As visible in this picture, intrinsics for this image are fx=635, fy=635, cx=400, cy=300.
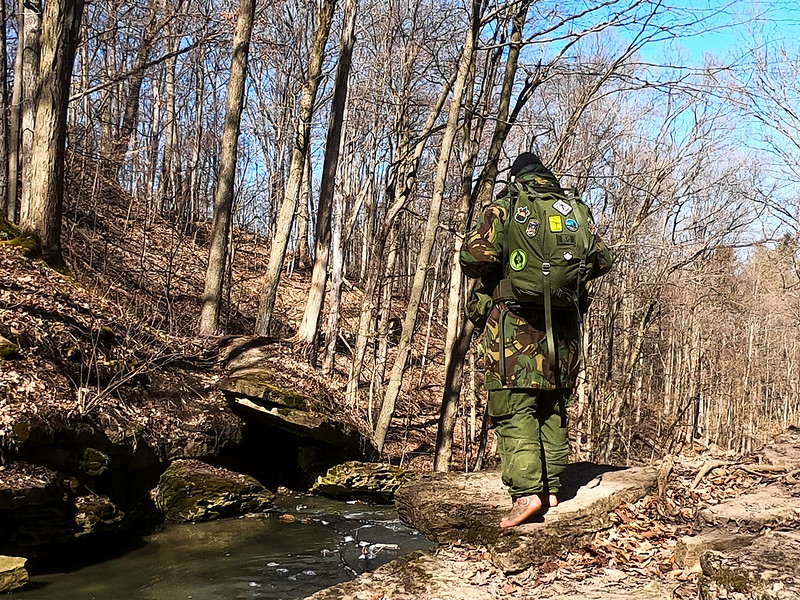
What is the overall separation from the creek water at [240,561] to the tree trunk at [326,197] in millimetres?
4746

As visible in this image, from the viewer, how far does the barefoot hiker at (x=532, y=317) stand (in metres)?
3.96

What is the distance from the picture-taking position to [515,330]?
407 centimetres

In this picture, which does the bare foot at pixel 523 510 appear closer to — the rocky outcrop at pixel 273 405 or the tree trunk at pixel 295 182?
the rocky outcrop at pixel 273 405

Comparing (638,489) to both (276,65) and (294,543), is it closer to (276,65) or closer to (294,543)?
(294,543)

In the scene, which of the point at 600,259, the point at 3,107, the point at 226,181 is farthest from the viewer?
the point at 3,107

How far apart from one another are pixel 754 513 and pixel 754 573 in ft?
4.30

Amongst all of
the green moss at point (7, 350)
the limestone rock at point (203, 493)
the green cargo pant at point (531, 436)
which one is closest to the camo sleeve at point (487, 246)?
the green cargo pant at point (531, 436)

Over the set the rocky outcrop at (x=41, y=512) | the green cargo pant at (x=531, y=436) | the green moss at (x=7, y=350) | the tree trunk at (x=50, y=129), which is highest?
the tree trunk at (x=50, y=129)

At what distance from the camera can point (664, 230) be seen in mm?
18906

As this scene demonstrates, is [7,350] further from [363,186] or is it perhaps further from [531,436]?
[363,186]

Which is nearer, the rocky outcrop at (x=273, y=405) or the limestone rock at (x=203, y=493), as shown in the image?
the limestone rock at (x=203, y=493)

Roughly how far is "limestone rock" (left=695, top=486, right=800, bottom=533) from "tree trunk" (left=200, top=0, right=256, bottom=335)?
8573 millimetres

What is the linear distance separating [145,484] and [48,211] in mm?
3934

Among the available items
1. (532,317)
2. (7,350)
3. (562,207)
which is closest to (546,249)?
(562,207)
